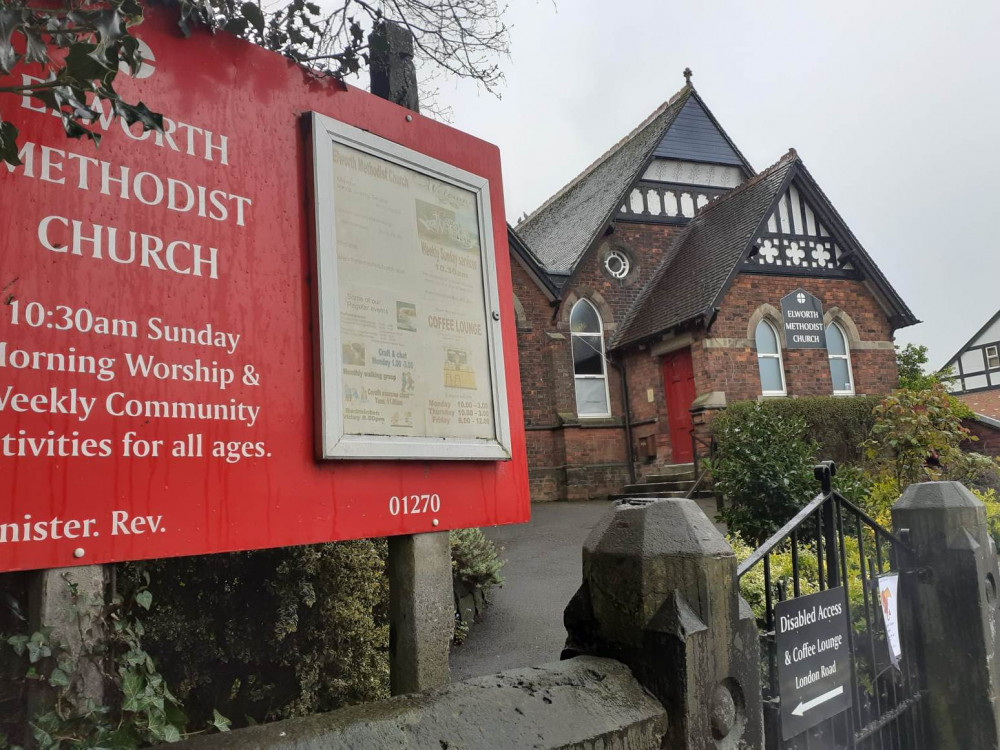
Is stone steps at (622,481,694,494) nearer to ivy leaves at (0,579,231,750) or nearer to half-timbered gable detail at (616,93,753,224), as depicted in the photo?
half-timbered gable detail at (616,93,753,224)

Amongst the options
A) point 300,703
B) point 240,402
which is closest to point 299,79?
point 240,402

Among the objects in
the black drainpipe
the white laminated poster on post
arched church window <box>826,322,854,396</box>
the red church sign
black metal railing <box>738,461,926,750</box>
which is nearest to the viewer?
the red church sign

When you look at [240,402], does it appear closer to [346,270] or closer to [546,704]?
[346,270]

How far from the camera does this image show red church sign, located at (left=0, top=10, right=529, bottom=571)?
2.00m

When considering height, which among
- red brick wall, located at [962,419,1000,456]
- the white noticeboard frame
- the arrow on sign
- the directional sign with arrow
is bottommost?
the arrow on sign

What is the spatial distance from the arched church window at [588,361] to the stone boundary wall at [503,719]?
15.4 meters

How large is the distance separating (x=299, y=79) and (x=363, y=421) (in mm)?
1339

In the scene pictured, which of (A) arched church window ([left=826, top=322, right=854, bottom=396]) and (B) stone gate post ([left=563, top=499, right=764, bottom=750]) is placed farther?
(A) arched church window ([left=826, top=322, right=854, bottom=396])

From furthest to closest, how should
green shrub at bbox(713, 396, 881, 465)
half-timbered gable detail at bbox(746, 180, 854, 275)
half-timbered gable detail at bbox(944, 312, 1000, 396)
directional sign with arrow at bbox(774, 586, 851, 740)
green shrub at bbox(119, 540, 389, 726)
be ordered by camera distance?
half-timbered gable detail at bbox(944, 312, 1000, 396)
half-timbered gable detail at bbox(746, 180, 854, 275)
green shrub at bbox(713, 396, 881, 465)
green shrub at bbox(119, 540, 389, 726)
directional sign with arrow at bbox(774, 586, 851, 740)

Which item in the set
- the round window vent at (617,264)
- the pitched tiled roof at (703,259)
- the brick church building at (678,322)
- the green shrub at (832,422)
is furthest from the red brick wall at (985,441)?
the round window vent at (617,264)

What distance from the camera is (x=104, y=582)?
6.85 ft

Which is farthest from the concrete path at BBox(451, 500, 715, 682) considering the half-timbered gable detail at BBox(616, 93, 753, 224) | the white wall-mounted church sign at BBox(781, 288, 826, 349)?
the half-timbered gable detail at BBox(616, 93, 753, 224)

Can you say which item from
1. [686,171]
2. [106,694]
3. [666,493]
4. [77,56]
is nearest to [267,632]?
[106,694]

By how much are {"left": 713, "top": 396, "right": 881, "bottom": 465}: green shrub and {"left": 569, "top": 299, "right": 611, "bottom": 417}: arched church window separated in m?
3.79
